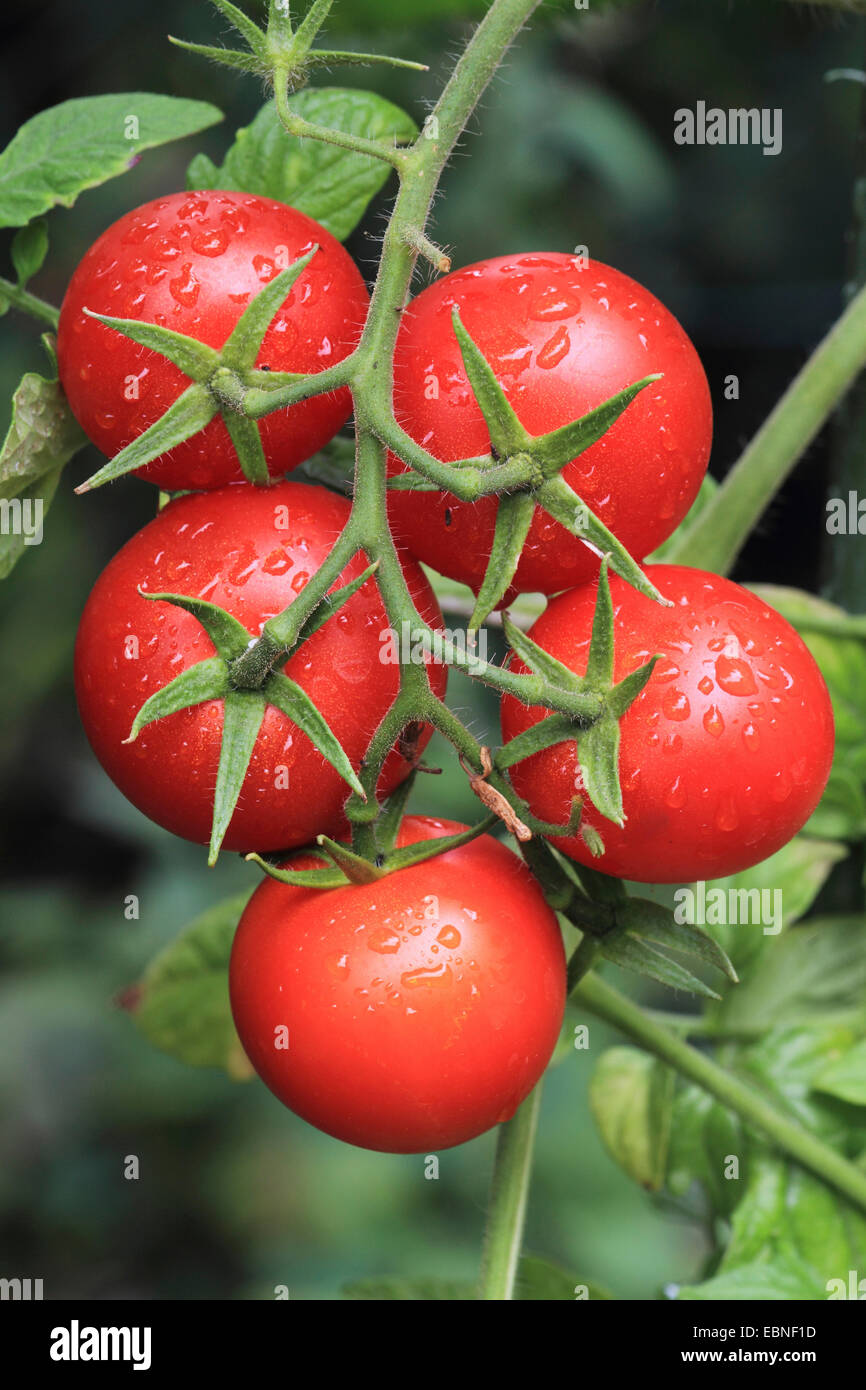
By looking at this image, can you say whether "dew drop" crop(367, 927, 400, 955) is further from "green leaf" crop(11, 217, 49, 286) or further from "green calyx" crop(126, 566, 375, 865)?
"green leaf" crop(11, 217, 49, 286)

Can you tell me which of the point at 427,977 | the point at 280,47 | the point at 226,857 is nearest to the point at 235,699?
the point at 427,977

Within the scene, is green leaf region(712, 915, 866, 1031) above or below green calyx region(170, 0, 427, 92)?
below

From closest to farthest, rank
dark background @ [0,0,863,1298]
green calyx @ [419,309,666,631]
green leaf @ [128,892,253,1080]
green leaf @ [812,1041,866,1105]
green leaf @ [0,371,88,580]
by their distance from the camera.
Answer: green calyx @ [419,309,666,631] < green leaf @ [0,371,88,580] < green leaf @ [812,1041,866,1105] < green leaf @ [128,892,253,1080] < dark background @ [0,0,863,1298]

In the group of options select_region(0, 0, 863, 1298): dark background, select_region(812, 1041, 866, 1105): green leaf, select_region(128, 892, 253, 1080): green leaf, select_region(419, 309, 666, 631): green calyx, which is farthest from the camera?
select_region(0, 0, 863, 1298): dark background

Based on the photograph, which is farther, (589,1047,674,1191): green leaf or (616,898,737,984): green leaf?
(589,1047,674,1191): green leaf

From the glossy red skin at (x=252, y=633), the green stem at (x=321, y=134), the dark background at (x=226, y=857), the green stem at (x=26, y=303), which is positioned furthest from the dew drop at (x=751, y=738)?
the dark background at (x=226, y=857)

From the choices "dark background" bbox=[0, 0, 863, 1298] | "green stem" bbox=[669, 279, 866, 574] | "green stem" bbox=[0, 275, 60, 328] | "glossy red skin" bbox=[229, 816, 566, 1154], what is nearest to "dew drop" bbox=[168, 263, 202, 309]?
"green stem" bbox=[0, 275, 60, 328]

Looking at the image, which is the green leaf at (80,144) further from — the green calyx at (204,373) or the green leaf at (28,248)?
the green calyx at (204,373)
